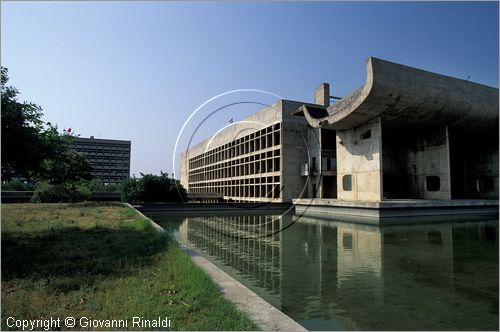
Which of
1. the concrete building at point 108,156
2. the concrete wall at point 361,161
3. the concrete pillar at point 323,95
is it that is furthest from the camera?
the concrete building at point 108,156

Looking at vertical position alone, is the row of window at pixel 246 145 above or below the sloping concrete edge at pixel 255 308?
above

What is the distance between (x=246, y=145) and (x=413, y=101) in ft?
79.9

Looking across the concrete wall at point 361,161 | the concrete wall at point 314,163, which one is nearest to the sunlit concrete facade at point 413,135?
the concrete wall at point 361,161

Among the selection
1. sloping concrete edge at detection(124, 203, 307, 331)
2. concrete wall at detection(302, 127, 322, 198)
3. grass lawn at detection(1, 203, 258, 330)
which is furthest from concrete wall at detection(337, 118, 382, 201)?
sloping concrete edge at detection(124, 203, 307, 331)

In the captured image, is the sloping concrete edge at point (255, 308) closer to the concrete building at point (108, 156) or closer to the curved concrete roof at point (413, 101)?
the curved concrete roof at point (413, 101)

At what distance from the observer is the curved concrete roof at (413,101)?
76.7 feet

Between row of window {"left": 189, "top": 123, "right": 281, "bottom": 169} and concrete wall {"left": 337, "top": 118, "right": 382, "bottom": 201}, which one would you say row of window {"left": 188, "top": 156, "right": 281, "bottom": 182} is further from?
concrete wall {"left": 337, "top": 118, "right": 382, "bottom": 201}

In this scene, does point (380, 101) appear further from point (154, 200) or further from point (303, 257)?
point (154, 200)

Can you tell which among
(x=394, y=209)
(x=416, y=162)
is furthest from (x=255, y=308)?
(x=416, y=162)

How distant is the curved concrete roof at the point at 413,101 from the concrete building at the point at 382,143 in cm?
7

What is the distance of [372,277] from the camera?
25.1 feet

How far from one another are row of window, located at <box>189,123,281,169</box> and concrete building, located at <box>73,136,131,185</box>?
36442 millimetres

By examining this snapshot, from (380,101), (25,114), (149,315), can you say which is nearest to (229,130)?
(380,101)

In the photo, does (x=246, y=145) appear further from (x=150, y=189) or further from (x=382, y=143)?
(x=382, y=143)
